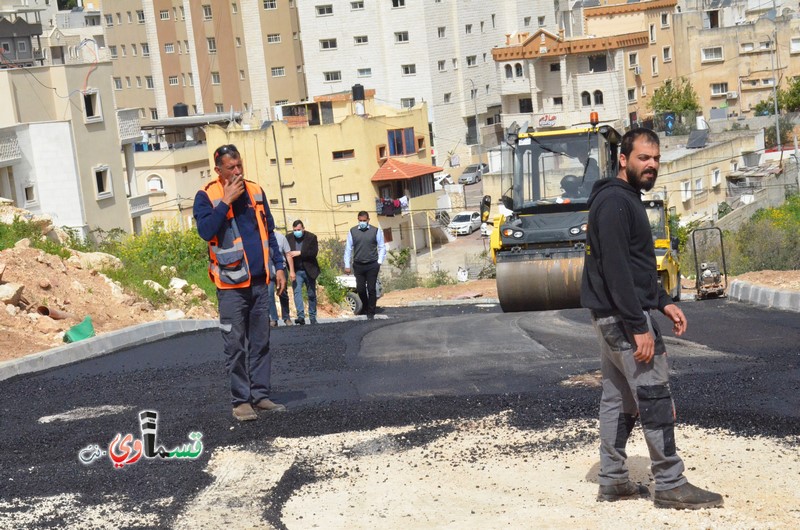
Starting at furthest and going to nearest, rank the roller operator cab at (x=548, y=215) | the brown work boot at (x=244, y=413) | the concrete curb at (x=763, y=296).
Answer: the roller operator cab at (x=548, y=215) → the concrete curb at (x=763, y=296) → the brown work boot at (x=244, y=413)

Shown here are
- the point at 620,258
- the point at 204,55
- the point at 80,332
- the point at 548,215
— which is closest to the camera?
the point at 620,258

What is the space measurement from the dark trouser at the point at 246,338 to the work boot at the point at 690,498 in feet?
11.1

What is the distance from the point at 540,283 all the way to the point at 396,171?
44.3 m

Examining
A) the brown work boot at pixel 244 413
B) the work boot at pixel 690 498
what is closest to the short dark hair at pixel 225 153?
the brown work boot at pixel 244 413

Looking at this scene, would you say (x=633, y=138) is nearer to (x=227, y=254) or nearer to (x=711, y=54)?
(x=227, y=254)

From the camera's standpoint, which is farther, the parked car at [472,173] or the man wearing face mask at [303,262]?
the parked car at [472,173]

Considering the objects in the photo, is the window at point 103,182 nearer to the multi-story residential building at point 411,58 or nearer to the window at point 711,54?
the multi-story residential building at point 411,58

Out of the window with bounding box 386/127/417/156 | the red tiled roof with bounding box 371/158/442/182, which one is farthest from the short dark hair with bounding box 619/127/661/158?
the window with bounding box 386/127/417/156

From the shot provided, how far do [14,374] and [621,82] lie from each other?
65.0 meters

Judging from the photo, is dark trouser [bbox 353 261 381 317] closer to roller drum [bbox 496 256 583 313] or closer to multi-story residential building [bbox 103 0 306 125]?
roller drum [bbox 496 256 583 313]

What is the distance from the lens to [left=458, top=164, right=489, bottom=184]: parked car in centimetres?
7181

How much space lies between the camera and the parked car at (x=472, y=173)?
7181 cm

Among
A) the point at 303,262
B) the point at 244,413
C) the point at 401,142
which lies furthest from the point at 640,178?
the point at 401,142

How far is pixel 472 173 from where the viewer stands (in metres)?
74.1
